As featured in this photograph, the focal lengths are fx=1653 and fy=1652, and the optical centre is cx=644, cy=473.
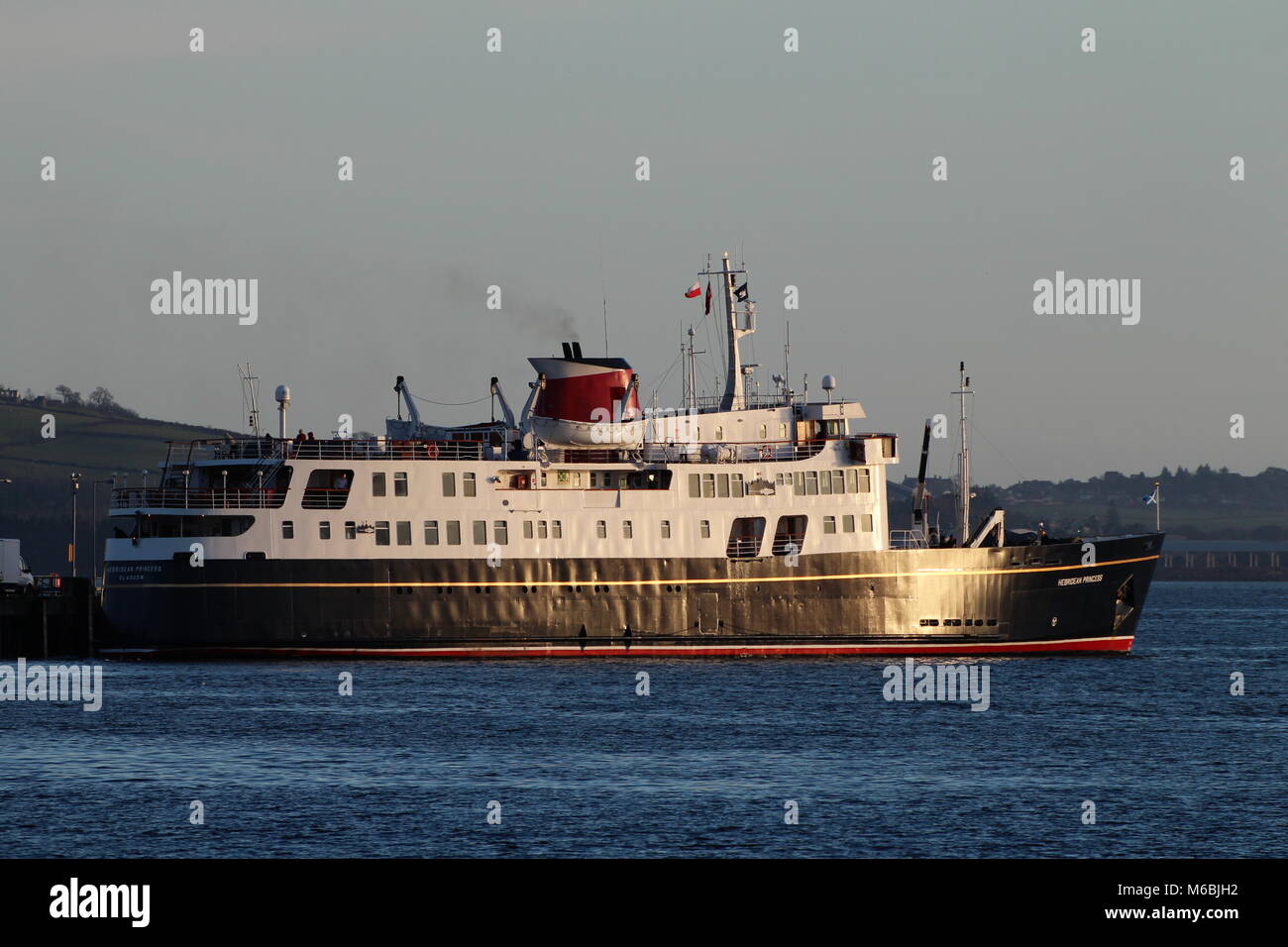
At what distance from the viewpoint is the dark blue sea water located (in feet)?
80.9

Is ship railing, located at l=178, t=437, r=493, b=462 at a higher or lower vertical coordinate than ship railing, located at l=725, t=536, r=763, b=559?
higher

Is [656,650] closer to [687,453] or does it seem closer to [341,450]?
[687,453]

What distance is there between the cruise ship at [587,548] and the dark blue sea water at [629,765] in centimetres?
224

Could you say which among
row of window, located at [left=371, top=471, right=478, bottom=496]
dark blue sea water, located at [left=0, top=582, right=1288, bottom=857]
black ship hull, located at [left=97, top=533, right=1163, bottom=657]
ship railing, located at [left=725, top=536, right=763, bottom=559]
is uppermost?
row of window, located at [left=371, top=471, right=478, bottom=496]

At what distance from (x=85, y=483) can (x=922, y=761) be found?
536 feet

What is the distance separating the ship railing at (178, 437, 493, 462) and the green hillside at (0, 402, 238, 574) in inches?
4387

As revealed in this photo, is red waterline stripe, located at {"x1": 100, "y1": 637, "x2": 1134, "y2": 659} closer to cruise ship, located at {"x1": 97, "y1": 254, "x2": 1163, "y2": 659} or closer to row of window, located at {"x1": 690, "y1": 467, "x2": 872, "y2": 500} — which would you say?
cruise ship, located at {"x1": 97, "y1": 254, "x2": 1163, "y2": 659}

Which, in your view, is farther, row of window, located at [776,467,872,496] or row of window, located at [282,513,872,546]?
row of window, located at [776,467,872,496]

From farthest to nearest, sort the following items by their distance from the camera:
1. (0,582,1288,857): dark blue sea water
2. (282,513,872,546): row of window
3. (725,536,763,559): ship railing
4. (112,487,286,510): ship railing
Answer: (725,536,763,559): ship railing, (282,513,872,546): row of window, (112,487,286,510): ship railing, (0,582,1288,857): dark blue sea water

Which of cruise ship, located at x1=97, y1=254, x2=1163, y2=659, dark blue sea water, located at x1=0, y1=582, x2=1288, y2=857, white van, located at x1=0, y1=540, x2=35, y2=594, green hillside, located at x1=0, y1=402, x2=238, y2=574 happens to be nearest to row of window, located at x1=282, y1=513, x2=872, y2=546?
cruise ship, located at x1=97, y1=254, x2=1163, y2=659

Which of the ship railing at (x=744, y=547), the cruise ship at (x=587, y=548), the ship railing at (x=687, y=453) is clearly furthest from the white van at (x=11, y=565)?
the ship railing at (x=744, y=547)

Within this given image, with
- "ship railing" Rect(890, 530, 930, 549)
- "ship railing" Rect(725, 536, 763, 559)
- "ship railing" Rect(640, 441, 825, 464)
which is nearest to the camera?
"ship railing" Rect(725, 536, 763, 559)
